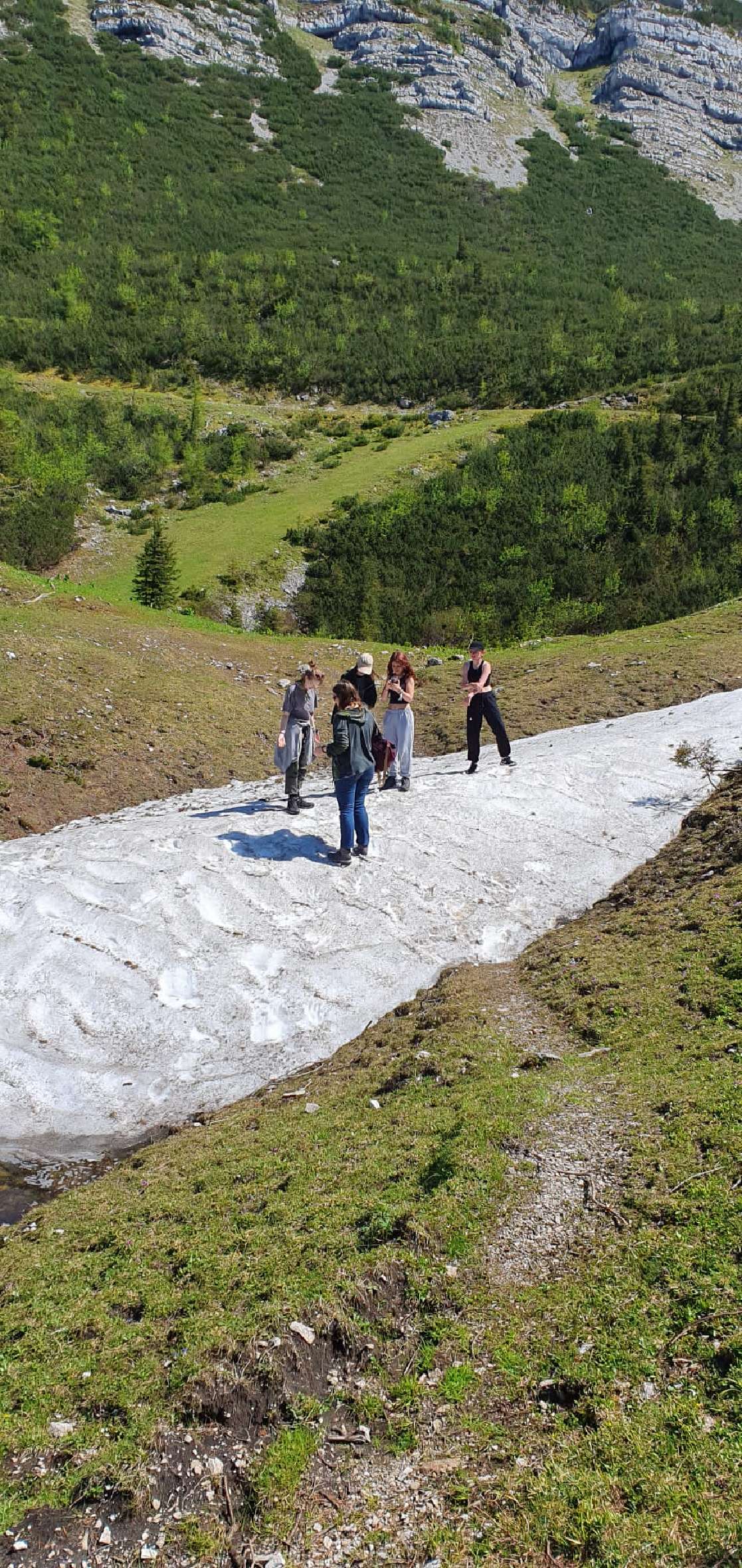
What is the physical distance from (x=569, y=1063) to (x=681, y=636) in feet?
58.3

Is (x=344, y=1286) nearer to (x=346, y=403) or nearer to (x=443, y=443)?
(x=443, y=443)

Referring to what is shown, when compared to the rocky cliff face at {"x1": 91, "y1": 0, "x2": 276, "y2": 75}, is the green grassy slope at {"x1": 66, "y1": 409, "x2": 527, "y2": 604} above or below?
below

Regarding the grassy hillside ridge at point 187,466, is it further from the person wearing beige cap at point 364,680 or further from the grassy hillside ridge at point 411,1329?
the grassy hillside ridge at point 411,1329

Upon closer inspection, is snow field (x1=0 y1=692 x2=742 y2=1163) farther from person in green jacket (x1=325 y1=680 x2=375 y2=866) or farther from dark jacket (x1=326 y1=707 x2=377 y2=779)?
dark jacket (x1=326 y1=707 x2=377 y2=779)

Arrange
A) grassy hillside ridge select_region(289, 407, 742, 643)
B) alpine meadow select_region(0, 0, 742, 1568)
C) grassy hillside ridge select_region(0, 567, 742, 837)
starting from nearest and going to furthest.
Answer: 1. alpine meadow select_region(0, 0, 742, 1568)
2. grassy hillside ridge select_region(0, 567, 742, 837)
3. grassy hillside ridge select_region(289, 407, 742, 643)

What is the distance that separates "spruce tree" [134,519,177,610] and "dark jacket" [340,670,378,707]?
17002mm

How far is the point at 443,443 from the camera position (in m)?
48.2

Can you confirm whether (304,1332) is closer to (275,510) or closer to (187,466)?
(275,510)

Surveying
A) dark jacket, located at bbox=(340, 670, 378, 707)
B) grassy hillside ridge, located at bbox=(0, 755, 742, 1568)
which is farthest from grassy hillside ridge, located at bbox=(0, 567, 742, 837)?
grassy hillside ridge, located at bbox=(0, 755, 742, 1568)

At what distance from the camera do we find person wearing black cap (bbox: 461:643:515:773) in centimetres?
1281

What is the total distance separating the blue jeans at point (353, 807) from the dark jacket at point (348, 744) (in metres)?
0.07

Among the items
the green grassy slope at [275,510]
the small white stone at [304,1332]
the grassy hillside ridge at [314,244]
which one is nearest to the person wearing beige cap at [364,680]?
the small white stone at [304,1332]

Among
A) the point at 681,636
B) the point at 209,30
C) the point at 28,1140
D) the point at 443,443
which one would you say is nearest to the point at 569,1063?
the point at 28,1140

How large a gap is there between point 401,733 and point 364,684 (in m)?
1.66
